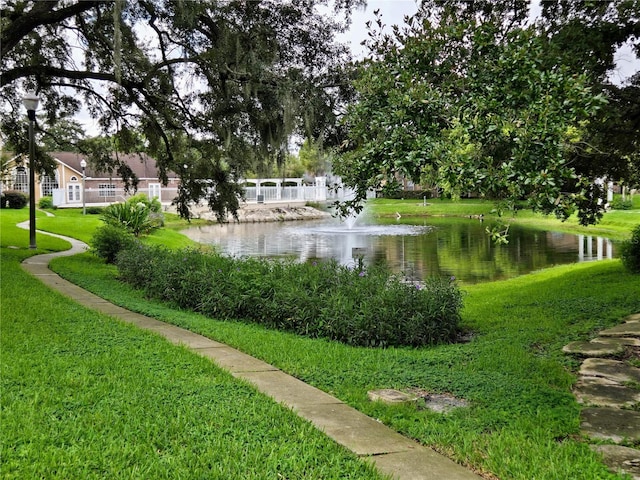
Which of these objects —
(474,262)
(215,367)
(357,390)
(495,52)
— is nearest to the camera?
(495,52)

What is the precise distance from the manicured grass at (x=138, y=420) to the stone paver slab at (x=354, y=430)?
16 cm

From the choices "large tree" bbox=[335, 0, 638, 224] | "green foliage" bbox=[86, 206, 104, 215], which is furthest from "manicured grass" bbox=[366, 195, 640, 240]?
"green foliage" bbox=[86, 206, 104, 215]

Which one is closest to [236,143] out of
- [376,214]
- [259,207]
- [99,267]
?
[99,267]

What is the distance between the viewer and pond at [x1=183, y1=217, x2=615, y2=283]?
16.2 meters

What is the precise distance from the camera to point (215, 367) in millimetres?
5031

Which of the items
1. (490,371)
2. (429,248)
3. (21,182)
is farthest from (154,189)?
(490,371)

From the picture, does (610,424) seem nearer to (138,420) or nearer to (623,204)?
(138,420)

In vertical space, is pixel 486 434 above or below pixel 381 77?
below

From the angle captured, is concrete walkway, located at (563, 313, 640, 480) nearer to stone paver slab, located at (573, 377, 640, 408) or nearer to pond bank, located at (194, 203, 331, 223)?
stone paver slab, located at (573, 377, 640, 408)

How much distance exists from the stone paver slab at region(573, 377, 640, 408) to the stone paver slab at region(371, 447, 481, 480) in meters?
1.74

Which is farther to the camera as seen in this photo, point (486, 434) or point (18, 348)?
point (18, 348)

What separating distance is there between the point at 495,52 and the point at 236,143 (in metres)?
8.12

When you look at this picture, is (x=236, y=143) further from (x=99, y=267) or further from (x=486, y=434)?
(x=486, y=434)

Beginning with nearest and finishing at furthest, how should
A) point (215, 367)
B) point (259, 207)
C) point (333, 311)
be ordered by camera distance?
point (215, 367), point (333, 311), point (259, 207)
